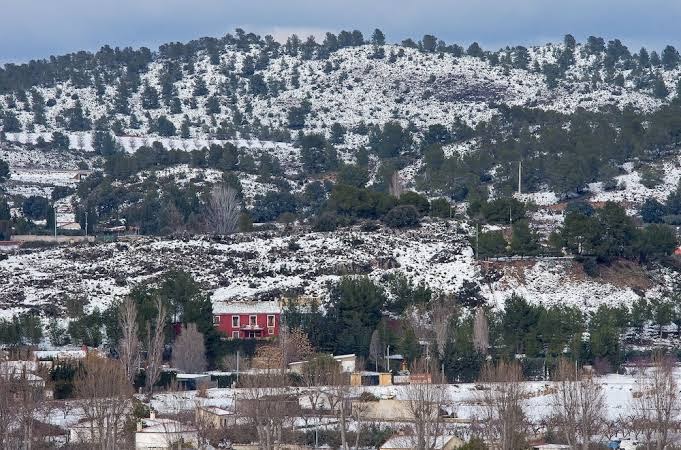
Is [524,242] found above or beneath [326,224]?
beneath

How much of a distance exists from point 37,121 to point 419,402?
121385 millimetres

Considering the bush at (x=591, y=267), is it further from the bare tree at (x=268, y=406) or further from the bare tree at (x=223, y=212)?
the bare tree at (x=268, y=406)

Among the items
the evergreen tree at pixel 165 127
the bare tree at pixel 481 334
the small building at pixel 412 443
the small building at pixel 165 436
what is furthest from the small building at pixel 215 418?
the evergreen tree at pixel 165 127

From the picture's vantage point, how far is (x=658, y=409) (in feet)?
201

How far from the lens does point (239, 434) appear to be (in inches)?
2517

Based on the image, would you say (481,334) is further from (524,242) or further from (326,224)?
(326,224)

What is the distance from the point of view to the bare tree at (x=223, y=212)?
4685 inches

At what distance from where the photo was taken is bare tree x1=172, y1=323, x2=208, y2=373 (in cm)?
8175

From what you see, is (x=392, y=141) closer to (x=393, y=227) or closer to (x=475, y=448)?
(x=393, y=227)

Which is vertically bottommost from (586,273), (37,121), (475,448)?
(475,448)

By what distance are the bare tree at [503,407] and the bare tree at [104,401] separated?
Result: 1131cm

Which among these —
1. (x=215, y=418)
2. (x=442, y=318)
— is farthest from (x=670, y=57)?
(x=215, y=418)

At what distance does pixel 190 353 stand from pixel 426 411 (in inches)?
856

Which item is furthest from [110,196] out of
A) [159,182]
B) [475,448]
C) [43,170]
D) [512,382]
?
[475,448]
